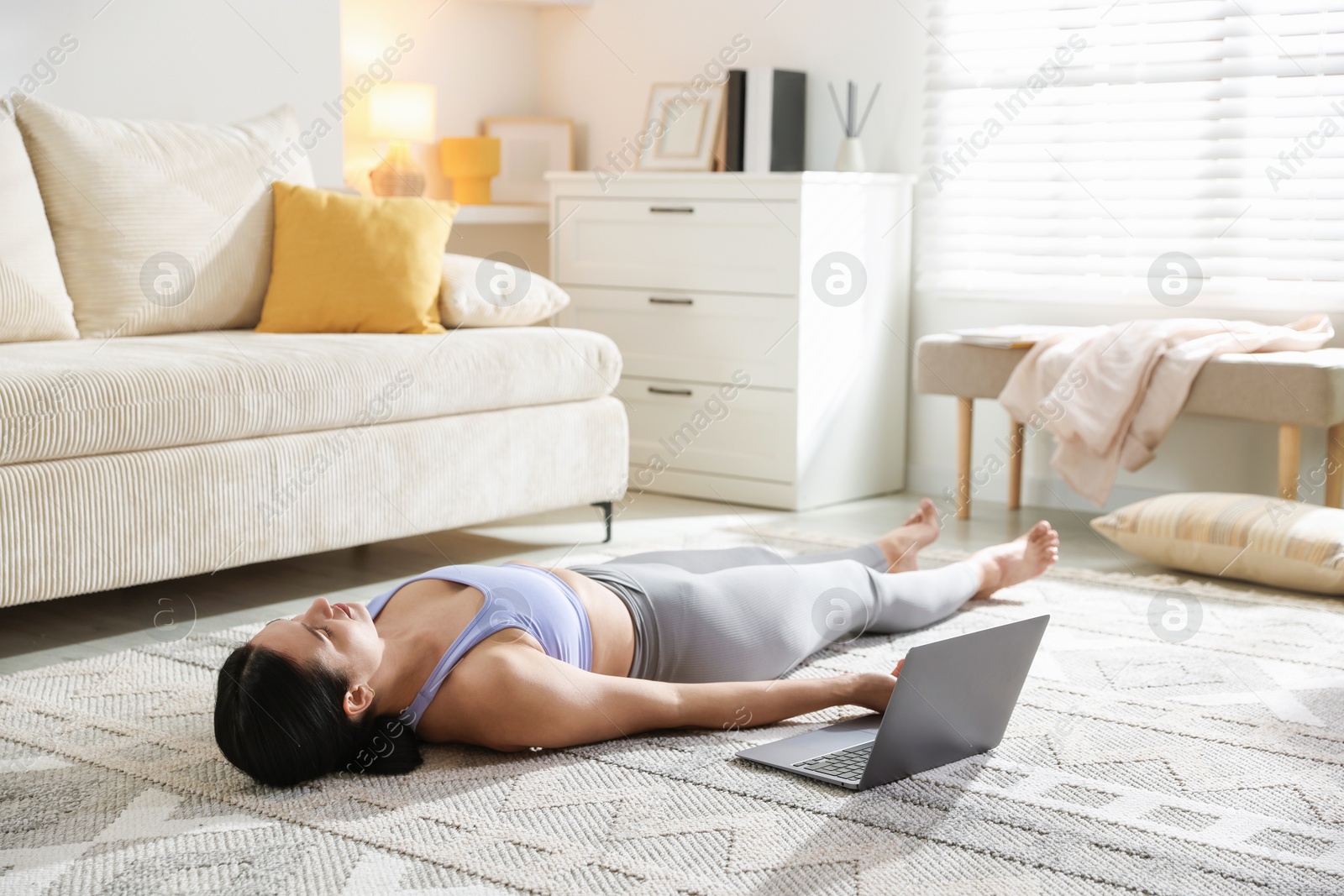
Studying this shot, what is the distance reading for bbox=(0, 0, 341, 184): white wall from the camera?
3.16m

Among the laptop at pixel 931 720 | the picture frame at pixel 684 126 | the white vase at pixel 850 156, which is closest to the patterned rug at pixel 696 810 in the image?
the laptop at pixel 931 720

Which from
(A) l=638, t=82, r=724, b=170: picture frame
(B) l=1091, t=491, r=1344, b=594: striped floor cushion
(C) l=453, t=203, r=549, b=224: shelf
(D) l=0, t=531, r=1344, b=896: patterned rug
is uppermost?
(A) l=638, t=82, r=724, b=170: picture frame

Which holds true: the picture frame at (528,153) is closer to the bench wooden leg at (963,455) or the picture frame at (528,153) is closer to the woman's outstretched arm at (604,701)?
the bench wooden leg at (963,455)

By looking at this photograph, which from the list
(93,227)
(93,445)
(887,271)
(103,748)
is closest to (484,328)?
(93,227)

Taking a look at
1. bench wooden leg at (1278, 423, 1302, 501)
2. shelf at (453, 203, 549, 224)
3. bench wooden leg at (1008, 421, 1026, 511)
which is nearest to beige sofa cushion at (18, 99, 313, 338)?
shelf at (453, 203, 549, 224)

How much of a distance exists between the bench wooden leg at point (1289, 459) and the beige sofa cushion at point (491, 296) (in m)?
1.72

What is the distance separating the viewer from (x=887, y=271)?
3.93 meters

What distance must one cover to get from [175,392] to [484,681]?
1.03 m

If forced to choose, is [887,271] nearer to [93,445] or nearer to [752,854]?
[93,445]

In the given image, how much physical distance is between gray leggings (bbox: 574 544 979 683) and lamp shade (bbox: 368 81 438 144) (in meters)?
2.33

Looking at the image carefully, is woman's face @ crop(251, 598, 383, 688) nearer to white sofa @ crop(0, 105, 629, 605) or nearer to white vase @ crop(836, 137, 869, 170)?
white sofa @ crop(0, 105, 629, 605)

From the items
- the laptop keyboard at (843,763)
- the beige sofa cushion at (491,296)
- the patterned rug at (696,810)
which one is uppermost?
the beige sofa cushion at (491,296)

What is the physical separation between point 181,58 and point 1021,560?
8.00 ft

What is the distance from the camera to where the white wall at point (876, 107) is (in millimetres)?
3570
